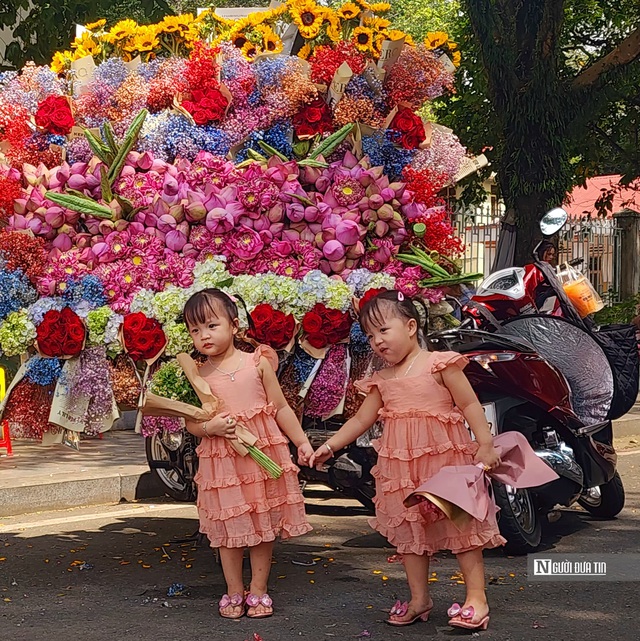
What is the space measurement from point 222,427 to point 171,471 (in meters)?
2.42

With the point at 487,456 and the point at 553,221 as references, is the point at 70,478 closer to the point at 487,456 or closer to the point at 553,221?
the point at 553,221

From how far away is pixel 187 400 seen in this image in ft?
15.7

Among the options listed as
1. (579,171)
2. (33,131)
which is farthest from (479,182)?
(33,131)

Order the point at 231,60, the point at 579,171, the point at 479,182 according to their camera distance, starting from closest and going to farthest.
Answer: the point at 231,60 < the point at 479,182 < the point at 579,171

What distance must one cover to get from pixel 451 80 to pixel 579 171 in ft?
37.5

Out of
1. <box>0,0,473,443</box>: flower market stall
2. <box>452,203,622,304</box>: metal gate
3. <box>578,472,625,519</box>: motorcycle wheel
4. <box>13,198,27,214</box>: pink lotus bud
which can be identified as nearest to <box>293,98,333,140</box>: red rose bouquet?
<box>0,0,473,443</box>: flower market stall

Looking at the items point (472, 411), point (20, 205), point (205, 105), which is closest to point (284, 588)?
point (472, 411)

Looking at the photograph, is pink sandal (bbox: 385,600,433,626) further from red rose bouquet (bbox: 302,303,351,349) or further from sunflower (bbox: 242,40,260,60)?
sunflower (bbox: 242,40,260,60)

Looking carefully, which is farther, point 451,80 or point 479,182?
A: point 479,182

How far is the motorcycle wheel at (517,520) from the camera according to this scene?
574 centimetres

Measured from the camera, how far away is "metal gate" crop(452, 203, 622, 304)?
1356cm

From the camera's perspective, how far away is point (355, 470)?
20.0 feet

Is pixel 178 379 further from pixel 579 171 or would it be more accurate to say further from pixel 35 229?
pixel 579 171

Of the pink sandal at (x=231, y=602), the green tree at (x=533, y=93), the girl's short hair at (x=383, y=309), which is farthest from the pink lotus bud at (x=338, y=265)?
the green tree at (x=533, y=93)
